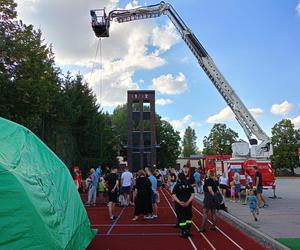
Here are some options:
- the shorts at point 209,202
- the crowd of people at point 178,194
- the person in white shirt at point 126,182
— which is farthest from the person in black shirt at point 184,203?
the person in white shirt at point 126,182

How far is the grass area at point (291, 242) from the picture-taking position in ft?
27.9

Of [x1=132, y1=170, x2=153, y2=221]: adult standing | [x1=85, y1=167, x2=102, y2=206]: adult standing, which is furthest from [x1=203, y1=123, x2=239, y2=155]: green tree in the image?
[x1=132, y1=170, x2=153, y2=221]: adult standing

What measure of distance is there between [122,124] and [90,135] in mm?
62805

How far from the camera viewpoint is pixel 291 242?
9031mm

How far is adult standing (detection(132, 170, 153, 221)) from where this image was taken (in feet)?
43.7

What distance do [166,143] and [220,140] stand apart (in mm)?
17243

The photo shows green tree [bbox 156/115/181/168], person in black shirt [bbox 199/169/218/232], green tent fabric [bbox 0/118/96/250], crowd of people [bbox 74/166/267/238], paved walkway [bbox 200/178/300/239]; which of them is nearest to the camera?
green tent fabric [bbox 0/118/96/250]

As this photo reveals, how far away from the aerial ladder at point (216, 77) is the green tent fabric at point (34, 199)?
15.6m

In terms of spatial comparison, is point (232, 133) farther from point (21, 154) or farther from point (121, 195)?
point (21, 154)

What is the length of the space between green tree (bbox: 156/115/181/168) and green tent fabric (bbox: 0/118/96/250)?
78.9m

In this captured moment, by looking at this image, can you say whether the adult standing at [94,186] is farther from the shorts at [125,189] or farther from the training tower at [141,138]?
the training tower at [141,138]

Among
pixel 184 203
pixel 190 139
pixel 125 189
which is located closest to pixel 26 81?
pixel 125 189

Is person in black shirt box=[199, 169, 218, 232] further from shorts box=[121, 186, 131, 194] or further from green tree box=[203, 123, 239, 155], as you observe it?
green tree box=[203, 123, 239, 155]

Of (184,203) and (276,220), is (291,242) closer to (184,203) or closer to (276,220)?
(184,203)
